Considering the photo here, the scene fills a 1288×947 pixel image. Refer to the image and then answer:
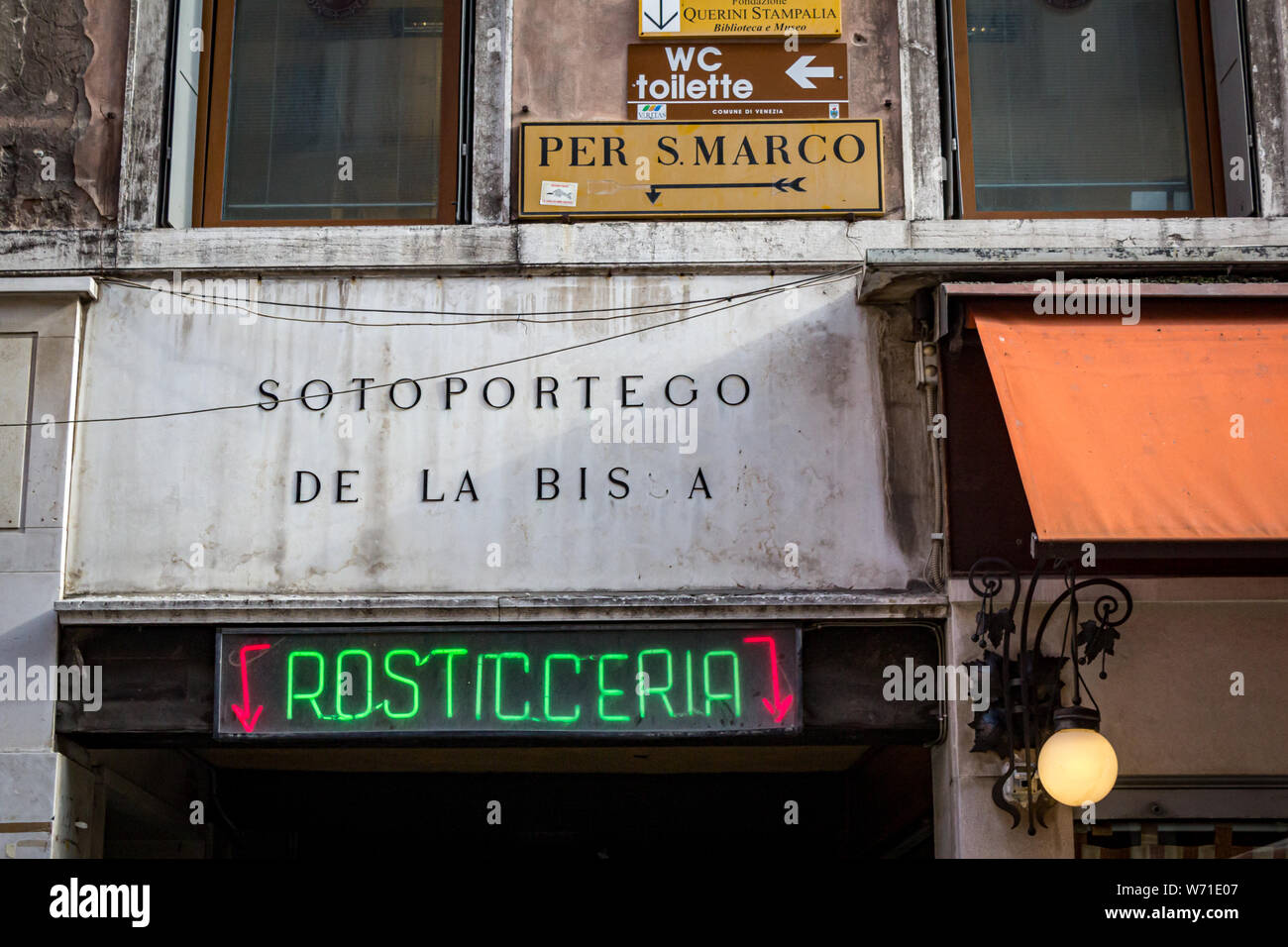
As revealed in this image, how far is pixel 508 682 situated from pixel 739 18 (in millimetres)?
3951

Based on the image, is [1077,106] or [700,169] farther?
[1077,106]

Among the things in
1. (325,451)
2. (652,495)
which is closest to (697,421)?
(652,495)

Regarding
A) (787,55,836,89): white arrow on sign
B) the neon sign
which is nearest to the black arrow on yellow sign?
(787,55,836,89): white arrow on sign

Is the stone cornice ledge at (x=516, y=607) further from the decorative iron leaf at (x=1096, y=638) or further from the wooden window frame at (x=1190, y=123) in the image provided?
the wooden window frame at (x=1190, y=123)

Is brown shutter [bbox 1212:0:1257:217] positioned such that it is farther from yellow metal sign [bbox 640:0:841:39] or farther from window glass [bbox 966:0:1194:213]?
yellow metal sign [bbox 640:0:841:39]

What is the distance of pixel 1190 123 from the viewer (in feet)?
28.8

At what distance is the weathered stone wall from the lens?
8.48 m

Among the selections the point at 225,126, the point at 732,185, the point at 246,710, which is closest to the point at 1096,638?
the point at 732,185

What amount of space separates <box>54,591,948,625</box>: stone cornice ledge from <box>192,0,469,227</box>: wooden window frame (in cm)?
219

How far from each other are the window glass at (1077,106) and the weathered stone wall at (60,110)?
15.9 ft

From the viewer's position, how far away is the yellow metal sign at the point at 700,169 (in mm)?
8352

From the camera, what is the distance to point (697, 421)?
26.4ft

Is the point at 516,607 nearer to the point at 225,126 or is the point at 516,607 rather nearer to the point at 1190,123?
the point at 225,126

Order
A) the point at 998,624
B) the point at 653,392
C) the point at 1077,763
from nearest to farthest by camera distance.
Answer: the point at 1077,763 → the point at 998,624 → the point at 653,392
